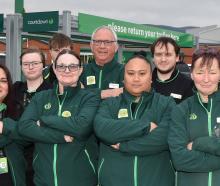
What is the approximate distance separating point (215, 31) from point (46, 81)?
50.4 meters

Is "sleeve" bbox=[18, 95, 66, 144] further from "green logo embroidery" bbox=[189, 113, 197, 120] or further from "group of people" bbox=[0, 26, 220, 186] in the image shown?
"green logo embroidery" bbox=[189, 113, 197, 120]

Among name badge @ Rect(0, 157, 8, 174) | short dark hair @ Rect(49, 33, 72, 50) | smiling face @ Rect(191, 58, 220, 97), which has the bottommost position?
name badge @ Rect(0, 157, 8, 174)

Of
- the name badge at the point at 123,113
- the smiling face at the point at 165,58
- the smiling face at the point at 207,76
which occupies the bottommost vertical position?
the name badge at the point at 123,113

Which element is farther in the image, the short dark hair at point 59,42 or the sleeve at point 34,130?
the short dark hair at point 59,42

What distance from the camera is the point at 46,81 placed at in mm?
4129

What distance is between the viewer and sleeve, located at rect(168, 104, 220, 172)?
278 cm

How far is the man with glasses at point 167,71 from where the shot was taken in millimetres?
3969

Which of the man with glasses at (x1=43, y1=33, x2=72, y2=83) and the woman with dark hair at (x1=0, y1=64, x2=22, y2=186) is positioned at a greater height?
the man with glasses at (x1=43, y1=33, x2=72, y2=83)

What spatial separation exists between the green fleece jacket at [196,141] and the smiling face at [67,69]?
91cm

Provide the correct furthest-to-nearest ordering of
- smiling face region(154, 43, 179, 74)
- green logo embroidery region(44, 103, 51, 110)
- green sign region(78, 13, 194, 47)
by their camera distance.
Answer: green sign region(78, 13, 194, 47), smiling face region(154, 43, 179, 74), green logo embroidery region(44, 103, 51, 110)

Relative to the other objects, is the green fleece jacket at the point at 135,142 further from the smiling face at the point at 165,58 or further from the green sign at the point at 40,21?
the green sign at the point at 40,21

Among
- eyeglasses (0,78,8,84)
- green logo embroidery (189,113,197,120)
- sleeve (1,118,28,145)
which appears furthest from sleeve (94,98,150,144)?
eyeglasses (0,78,8,84)

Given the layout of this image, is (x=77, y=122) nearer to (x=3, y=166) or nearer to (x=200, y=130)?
(x=3, y=166)

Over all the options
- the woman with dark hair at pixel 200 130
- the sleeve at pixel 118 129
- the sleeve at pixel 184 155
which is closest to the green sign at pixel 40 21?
the sleeve at pixel 118 129
